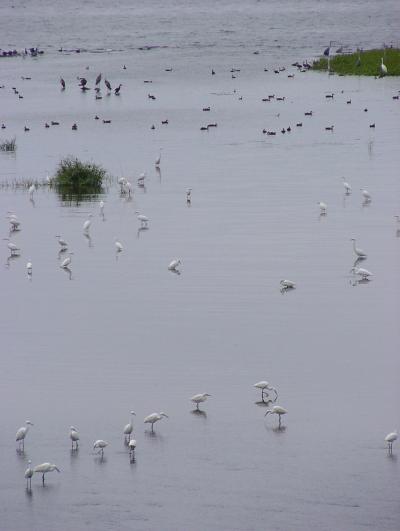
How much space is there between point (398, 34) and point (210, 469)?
83842 millimetres

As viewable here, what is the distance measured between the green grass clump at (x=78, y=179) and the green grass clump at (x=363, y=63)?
1334 inches

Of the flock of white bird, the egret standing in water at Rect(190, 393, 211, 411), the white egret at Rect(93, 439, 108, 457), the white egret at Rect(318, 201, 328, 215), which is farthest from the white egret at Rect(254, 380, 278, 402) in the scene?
the white egret at Rect(318, 201, 328, 215)

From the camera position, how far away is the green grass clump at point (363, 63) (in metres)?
67.9

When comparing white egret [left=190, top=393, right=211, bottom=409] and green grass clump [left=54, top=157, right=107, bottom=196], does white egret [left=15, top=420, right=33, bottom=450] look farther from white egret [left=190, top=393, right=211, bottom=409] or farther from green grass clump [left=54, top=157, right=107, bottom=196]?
green grass clump [left=54, top=157, right=107, bottom=196]

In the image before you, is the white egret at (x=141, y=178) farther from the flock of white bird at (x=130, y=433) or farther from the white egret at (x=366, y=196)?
the flock of white bird at (x=130, y=433)

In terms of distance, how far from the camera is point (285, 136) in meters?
45.2

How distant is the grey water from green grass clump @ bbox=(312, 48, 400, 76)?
18.8 metres

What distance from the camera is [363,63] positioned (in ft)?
231

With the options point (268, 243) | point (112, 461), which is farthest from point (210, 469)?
point (268, 243)

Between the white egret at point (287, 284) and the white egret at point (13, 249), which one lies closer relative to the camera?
the white egret at point (287, 284)

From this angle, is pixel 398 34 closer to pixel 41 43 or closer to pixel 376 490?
pixel 41 43

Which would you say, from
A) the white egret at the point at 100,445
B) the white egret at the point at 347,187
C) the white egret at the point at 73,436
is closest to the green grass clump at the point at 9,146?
the white egret at the point at 347,187

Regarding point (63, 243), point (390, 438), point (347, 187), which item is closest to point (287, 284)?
point (63, 243)

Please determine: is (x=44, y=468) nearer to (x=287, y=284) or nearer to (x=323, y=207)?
(x=287, y=284)
